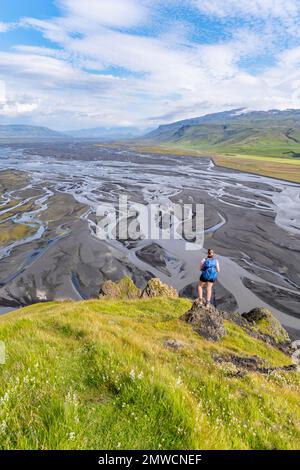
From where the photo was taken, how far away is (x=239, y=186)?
10925 centimetres

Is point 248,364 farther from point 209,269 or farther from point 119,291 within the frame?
point 119,291

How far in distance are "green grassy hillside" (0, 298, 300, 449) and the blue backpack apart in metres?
8.08

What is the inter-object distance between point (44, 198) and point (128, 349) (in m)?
87.1

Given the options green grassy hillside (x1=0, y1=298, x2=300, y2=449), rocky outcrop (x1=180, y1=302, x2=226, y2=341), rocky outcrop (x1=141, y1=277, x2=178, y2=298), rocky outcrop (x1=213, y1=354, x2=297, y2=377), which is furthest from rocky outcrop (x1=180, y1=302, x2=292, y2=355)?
green grassy hillside (x1=0, y1=298, x2=300, y2=449)

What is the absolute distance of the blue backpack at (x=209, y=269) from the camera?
16062mm

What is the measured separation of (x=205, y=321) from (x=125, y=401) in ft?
35.1

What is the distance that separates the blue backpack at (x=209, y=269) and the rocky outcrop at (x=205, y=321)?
1.57 metres

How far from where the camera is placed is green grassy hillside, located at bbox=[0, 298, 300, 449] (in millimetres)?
4203

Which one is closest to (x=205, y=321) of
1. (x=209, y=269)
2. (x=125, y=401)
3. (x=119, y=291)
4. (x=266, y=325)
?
(x=209, y=269)

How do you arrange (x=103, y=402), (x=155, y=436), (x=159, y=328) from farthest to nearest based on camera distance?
(x=159, y=328) < (x=103, y=402) < (x=155, y=436)

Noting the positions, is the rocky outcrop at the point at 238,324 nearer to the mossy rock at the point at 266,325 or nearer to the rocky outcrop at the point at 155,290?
the mossy rock at the point at 266,325

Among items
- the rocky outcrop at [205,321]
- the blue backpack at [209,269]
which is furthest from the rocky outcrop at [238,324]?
the blue backpack at [209,269]
